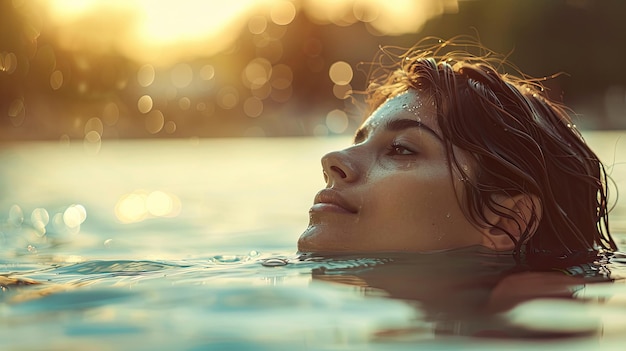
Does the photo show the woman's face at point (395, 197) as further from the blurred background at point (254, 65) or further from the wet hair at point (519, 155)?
the blurred background at point (254, 65)

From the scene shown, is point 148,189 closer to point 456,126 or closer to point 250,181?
point 250,181

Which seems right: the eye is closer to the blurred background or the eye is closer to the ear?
the ear

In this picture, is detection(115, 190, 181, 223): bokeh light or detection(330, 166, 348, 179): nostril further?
detection(115, 190, 181, 223): bokeh light

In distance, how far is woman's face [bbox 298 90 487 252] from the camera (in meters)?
3.36

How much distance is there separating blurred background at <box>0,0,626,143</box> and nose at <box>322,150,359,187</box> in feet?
43.0

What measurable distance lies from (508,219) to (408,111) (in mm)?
610

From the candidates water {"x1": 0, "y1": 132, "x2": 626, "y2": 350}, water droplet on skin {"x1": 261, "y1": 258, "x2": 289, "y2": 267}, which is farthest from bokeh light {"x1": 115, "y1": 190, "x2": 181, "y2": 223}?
water droplet on skin {"x1": 261, "y1": 258, "x2": 289, "y2": 267}

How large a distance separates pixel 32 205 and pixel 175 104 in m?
18.0

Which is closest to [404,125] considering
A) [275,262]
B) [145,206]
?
[275,262]

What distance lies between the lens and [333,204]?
11.2 feet

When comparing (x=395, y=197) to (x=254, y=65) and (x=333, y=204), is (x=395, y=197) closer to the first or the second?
(x=333, y=204)

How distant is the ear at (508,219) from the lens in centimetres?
344

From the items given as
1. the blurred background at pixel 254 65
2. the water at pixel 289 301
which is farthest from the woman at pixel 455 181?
the blurred background at pixel 254 65

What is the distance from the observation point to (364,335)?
200 cm
